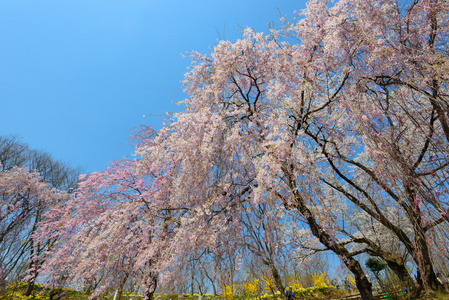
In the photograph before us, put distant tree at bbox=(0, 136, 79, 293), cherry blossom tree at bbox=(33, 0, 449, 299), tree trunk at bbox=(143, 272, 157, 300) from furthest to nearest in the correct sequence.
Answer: distant tree at bbox=(0, 136, 79, 293), tree trunk at bbox=(143, 272, 157, 300), cherry blossom tree at bbox=(33, 0, 449, 299)

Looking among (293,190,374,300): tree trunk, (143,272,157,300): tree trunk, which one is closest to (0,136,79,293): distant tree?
(143,272,157,300): tree trunk

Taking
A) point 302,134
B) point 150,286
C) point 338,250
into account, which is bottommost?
point 150,286

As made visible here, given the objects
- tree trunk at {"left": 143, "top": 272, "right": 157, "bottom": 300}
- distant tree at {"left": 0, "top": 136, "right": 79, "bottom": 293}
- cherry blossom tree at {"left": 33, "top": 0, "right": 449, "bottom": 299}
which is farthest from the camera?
distant tree at {"left": 0, "top": 136, "right": 79, "bottom": 293}

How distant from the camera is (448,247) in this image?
104 inches

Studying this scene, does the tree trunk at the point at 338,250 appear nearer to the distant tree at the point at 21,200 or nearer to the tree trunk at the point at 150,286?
the tree trunk at the point at 150,286

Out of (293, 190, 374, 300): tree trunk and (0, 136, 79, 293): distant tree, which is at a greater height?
→ (0, 136, 79, 293): distant tree

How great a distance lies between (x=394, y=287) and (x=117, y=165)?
887 cm

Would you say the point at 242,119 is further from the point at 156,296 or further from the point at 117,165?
the point at 117,165

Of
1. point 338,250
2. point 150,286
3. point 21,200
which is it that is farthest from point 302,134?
point 21,200

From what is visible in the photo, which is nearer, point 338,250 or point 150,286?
point 338,250

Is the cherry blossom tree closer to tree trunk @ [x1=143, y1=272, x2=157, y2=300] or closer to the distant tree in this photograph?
tree trunk @ [x1=143, y1=272, x2=157, y2=300]

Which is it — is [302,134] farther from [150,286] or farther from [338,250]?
[150,286]

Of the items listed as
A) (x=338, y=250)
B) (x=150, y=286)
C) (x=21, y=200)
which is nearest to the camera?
(x=338, y=250)

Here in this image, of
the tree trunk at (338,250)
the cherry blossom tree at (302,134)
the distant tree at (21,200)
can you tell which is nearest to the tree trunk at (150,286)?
the cherry blossom tree at (302,134)
